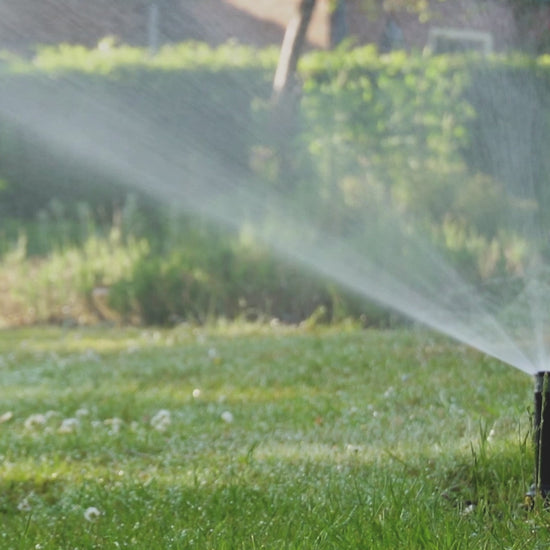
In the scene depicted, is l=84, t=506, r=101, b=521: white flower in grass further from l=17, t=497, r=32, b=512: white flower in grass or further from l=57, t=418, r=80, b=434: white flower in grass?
l=57, t=418, r=80, b=434: white flower in grass

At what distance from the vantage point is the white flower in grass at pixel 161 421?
3.94m

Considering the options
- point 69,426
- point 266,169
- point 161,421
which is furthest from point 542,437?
point 266,169

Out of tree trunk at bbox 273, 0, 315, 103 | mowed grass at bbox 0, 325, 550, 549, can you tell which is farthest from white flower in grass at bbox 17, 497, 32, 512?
tree trunk at bbox 273, 0, 315, 103

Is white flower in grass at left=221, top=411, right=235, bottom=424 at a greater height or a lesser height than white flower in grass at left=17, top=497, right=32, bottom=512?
greater

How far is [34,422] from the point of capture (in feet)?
13.7

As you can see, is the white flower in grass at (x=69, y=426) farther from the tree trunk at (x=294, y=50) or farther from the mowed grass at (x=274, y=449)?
the tree trunk at (x=294, y=50)

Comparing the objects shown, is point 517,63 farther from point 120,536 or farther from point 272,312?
point 120,536

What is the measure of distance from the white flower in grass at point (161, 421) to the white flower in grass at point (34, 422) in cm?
45

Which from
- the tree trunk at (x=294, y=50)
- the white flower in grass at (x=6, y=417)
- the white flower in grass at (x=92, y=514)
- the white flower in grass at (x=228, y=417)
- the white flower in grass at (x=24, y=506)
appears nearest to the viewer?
the white flower in grass at (x=92, y=514)

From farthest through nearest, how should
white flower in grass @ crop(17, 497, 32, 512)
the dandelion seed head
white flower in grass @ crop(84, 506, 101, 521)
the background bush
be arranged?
the background bush, the dandelion seed head, white flower in grass @ crop(17, 497, 32, 512), white flower in grass @ crop(84, 506, 101, 521)

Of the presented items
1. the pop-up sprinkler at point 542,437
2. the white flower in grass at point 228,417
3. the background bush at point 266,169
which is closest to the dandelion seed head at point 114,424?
the white flower in grass at point 228,417

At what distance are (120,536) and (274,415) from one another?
1628 mm

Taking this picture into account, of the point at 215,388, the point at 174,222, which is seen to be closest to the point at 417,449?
the point at 215,388

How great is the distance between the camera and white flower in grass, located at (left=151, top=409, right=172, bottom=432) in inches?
155
